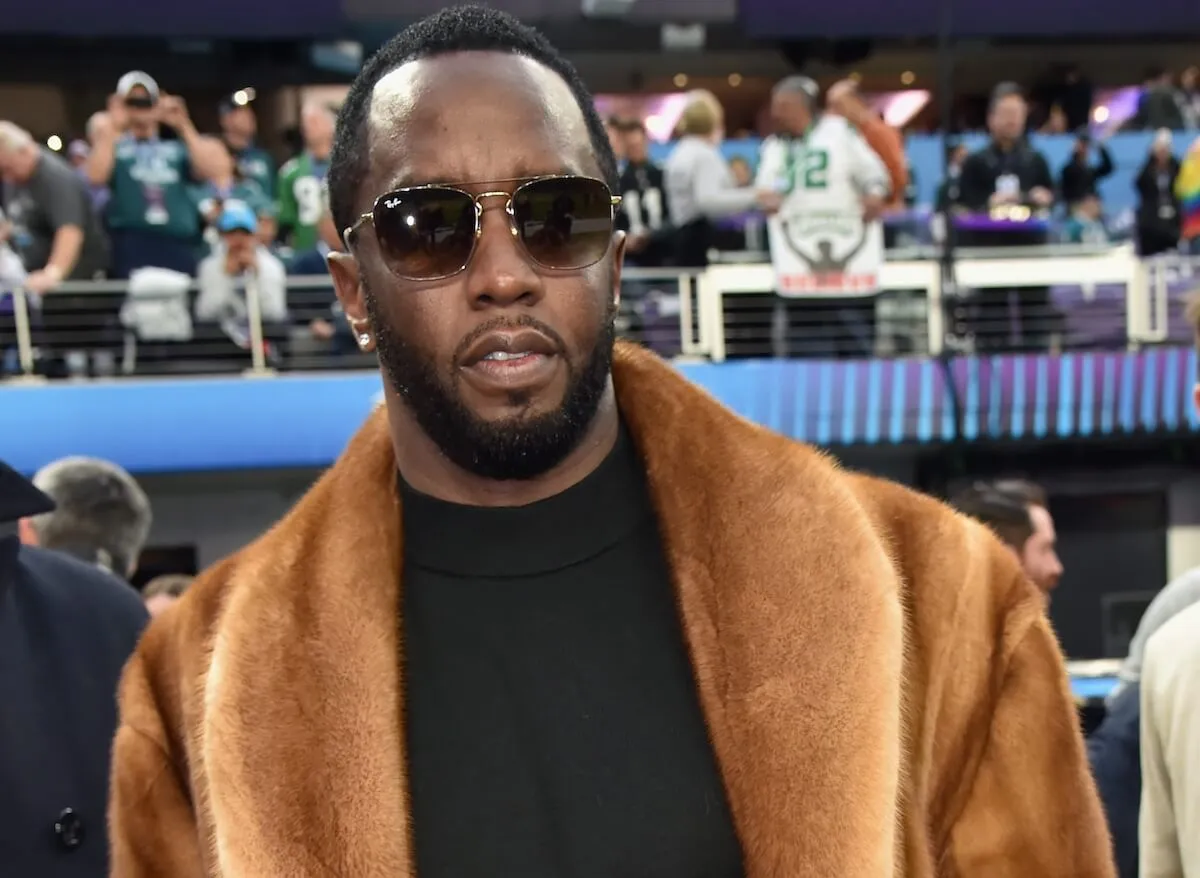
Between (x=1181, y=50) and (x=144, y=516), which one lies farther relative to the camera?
(x=1181, y=50)

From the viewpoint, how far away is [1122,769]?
224 cm

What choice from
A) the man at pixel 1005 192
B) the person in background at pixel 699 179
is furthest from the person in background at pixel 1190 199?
the person in background at pixel 699 179

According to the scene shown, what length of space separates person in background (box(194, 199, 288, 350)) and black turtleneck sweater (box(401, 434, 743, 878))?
5219 mm

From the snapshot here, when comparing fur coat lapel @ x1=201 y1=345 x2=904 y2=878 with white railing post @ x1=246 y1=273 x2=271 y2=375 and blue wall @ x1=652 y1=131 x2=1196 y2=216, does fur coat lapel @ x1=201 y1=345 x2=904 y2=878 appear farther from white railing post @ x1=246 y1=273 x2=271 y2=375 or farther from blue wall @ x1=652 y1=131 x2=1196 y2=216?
blue wall @ x1=652 y1=131 x2=1196 y2=216

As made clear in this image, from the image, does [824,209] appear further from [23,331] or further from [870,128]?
[23,331]

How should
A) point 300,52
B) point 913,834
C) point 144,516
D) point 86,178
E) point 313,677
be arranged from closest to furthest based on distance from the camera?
point 913,834 → point 313,677 → point 144,516 → point 86,178 → point 300,52

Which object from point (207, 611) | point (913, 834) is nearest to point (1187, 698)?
point (913, 834)

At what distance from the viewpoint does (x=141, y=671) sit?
139 cm

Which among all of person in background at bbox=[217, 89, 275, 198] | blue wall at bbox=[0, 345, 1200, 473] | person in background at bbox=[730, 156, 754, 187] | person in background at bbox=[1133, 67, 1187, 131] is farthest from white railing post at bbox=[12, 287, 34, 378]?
person in background at bbox=[1133, 67, 1187, 131]

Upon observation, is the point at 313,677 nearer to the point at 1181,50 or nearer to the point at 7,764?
the point at 7,764

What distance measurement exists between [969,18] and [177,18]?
22.1 feet

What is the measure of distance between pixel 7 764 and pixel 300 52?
10.9 meters

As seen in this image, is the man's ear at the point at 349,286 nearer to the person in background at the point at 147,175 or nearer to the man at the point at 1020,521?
the man at the point at 1020,521

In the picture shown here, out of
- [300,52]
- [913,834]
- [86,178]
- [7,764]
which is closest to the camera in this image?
[913,834]
